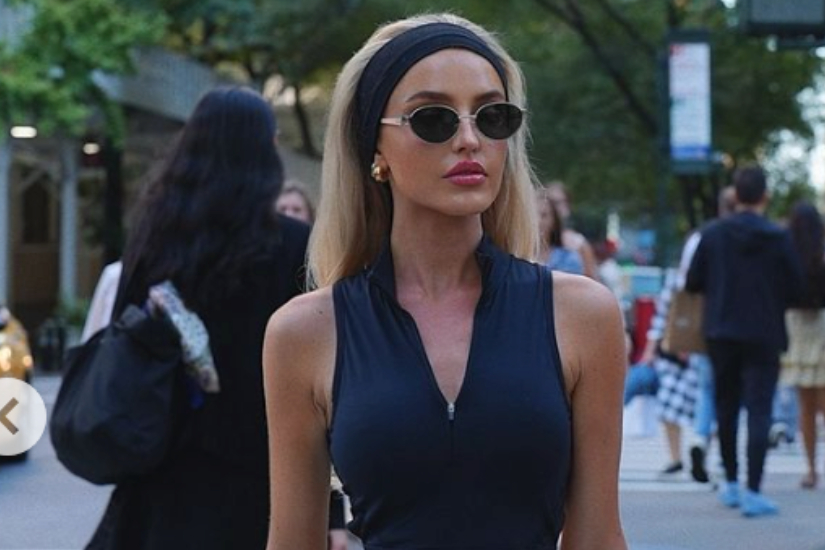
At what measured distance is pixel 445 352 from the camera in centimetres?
273

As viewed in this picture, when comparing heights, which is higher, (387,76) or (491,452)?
(387,76)

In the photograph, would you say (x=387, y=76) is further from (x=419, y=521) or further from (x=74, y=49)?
(x=74, y=49)

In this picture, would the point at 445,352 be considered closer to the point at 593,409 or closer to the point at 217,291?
the point at 593,409

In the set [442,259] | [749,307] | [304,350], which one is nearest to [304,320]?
[304,350]

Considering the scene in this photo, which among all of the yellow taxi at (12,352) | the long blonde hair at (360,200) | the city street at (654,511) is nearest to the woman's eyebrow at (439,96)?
the long blonde hair at (360,200)

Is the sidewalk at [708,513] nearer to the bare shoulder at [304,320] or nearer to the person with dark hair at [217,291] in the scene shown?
the person with dark hair at [217,291]

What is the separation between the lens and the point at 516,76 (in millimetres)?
2930

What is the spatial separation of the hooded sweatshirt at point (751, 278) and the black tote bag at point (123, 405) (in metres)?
6.45

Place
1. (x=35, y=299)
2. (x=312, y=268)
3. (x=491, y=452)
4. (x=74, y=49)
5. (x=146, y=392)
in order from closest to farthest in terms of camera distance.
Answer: (x=491, y=452), (x=312, y=268), (x=146, y=392), (x=74, y=49), (x=35, y=299)

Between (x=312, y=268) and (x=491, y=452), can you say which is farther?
(x=312, y=268)

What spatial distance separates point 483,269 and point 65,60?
2642 centimetres

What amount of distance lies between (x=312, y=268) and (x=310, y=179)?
39629 mm

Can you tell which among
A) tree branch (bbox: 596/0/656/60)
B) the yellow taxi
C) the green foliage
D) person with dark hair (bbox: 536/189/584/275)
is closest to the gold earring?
person with dark hair (bbox: 536/189/584/275)

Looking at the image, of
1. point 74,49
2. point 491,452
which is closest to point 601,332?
point 491,452
